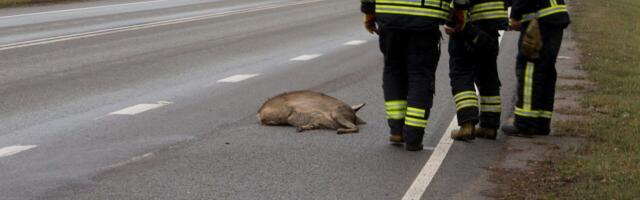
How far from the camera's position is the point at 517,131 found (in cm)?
1023

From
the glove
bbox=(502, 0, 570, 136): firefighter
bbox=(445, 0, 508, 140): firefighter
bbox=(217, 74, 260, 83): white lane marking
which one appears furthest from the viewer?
bbox=(217, 74, 260, 83): white lane marking

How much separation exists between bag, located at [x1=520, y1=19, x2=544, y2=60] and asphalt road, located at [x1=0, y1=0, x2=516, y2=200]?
709mm

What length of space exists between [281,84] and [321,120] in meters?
3.81

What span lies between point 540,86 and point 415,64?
4.78ft

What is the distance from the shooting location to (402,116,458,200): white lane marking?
774 centimetres

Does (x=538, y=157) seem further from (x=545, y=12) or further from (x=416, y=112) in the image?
(x=545, y=12)

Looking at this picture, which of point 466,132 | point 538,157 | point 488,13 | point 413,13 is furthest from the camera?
point 466,132

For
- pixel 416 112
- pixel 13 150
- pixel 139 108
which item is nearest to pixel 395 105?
pixel 416 112

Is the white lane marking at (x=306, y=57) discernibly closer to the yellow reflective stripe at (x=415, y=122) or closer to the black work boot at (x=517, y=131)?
the black work boot at (x=517, y=131)

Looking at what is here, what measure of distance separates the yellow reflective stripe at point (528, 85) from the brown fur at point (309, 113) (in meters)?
1.32

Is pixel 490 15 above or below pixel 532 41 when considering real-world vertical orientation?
above

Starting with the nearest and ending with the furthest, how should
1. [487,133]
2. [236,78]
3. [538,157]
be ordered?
[538,157]
[487,133]
[236,78]

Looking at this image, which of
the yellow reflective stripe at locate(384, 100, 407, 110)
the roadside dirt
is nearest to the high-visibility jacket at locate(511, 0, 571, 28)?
the roadside dirt

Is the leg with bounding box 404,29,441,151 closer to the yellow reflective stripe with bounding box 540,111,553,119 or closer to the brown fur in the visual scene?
the brown fur
